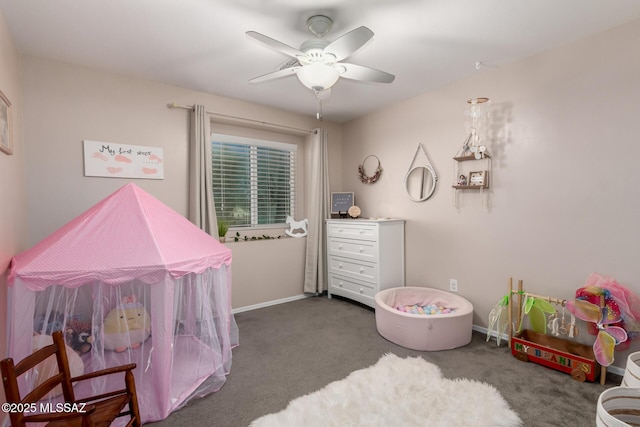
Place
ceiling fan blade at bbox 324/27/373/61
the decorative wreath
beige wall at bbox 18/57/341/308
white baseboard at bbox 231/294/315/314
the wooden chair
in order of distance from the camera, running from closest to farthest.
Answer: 1. the wooden chair
2. ceiling fan blade at bbox 324/27/373/61
3. beige wall at bbox 18/57/341/308
4. white baseboard at bbox 231/294/315/314
5. the decorative wreath

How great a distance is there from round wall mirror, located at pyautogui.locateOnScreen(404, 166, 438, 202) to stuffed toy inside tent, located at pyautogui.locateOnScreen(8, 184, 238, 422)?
237 centimetres

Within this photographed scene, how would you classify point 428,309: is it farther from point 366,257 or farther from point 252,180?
point 252,180

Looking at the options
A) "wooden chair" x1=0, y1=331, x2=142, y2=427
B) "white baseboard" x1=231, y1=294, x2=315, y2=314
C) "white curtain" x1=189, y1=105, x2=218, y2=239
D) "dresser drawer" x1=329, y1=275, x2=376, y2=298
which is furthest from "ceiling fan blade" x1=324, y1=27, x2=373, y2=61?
"white baseboard" x1=231, y1=294, x2=315, y2=314

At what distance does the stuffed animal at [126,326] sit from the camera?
1940mm

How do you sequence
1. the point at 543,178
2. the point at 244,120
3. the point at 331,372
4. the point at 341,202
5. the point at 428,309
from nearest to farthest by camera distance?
the point at 331,372
the point at 543,178
the point at 428,309
the point at 244,120
the point at 341,202

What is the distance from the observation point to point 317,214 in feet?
14.0

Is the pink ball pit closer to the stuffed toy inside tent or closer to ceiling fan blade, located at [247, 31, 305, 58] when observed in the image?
the stuffed toy inside tent

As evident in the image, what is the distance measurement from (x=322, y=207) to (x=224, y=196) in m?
1.34

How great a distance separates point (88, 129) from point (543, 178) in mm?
4110

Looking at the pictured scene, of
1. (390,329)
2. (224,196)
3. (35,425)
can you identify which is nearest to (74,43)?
(224,196)

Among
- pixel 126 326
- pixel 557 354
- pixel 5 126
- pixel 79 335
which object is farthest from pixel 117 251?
pixel 557 354

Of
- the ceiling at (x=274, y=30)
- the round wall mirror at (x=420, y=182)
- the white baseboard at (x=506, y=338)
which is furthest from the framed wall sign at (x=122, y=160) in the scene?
the white baseboard at (x=506, y=338)

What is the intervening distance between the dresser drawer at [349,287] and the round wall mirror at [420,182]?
1.22 m

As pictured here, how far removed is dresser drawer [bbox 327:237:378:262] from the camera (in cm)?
362
